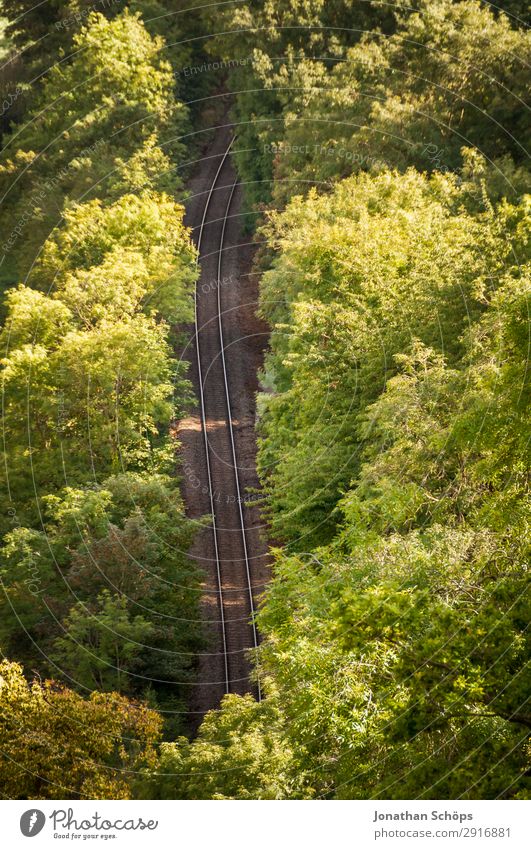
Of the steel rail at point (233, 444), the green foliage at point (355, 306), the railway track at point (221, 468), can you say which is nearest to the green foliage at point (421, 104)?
the green foliage at point (355, 306)

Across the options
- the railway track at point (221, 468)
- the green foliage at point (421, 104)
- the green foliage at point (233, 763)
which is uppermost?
the green foliage at point (421, 104)

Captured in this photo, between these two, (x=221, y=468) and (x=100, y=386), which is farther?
(x=221, y=468)

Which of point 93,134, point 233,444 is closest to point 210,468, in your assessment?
point 233,444

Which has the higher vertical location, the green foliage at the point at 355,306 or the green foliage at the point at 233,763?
the green foliage at the point at 355,306

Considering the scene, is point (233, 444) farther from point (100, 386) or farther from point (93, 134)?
point (93, 134)

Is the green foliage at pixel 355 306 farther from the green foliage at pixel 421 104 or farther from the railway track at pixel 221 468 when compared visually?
the green foliage at pixel 421 104

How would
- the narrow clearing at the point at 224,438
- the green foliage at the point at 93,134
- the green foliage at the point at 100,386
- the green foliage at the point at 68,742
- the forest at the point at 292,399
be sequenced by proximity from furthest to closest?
the green foliage at the point at 93,134 → the narrow clearing at the point at 224,438 → the green foliage at the point at 100,386 → the green foliage at the point at 68,742 → the forest at the point at 292,399

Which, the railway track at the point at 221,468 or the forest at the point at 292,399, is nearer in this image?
the forest at the point at 292,399
